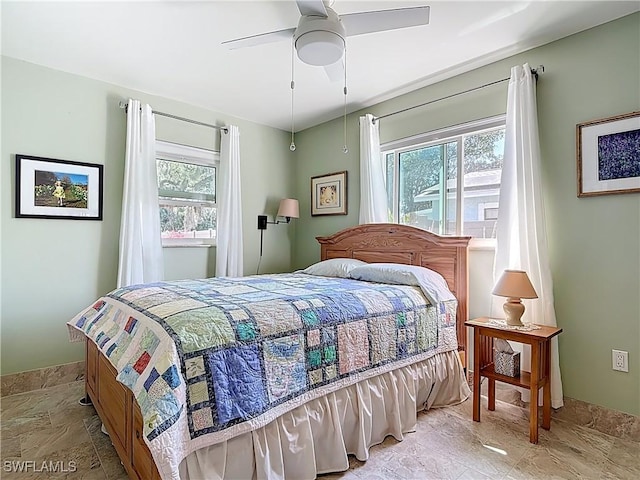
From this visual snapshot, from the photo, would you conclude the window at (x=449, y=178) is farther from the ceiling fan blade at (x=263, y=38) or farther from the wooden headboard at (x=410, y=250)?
the ceiling fan blade at (x=263, y=38)

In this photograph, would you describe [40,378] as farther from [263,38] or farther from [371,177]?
[371,177]

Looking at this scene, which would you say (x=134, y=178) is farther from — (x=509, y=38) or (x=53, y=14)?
(x=509, y=38)

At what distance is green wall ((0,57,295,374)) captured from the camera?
2746 mm

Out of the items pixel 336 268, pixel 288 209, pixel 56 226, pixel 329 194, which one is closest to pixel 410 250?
pixel 336 268

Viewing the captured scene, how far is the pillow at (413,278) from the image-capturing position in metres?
2.52

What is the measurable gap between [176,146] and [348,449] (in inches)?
123

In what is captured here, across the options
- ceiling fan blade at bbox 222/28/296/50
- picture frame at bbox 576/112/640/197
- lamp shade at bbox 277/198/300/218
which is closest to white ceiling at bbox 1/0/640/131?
ceiling fan blade at bbox 222/28/296/50

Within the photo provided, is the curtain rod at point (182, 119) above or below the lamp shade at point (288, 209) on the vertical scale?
above

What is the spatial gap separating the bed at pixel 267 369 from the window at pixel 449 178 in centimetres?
66

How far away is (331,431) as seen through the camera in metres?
1.78

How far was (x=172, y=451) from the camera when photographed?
1229mm

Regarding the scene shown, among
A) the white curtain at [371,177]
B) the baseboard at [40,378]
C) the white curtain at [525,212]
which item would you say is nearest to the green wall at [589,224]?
the white curtain at [525,212]

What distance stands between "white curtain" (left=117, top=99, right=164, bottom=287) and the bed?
80 cm

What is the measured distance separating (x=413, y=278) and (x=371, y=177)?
130cm
